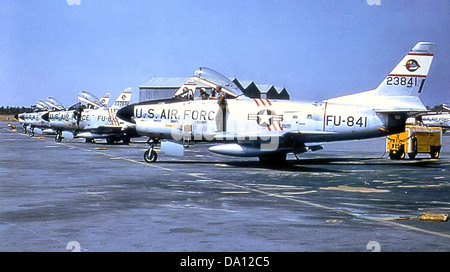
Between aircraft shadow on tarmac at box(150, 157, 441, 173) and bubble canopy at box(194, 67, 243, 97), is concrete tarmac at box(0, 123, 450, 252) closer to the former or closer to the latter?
aircraft shadow on tarmac at box(150, 157, 441, 173)

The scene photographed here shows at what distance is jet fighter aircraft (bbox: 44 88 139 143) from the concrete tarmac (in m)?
17.6

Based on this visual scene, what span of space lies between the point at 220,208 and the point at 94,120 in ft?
98.3

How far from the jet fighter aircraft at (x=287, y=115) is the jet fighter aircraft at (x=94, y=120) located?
14.8 m

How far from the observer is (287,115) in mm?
22172

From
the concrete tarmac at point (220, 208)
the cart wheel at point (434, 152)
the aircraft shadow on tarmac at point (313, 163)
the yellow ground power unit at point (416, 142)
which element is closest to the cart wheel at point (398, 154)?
the yellow ground power unit at point (416, 142)

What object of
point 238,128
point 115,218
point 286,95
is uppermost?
point 286,95

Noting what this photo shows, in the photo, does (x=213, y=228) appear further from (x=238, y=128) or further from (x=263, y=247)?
(x=238, y=128)

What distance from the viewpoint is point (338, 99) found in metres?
23.2

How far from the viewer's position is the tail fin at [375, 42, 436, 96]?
22500mm

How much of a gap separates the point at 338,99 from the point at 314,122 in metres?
1.97

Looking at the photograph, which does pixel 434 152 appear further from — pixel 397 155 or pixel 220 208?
pixel 220 208
